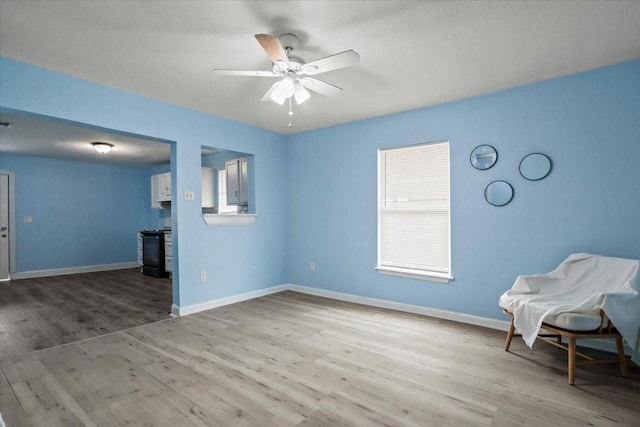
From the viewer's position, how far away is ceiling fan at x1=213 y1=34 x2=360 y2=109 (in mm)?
2027

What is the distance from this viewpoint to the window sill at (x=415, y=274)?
3639 mm

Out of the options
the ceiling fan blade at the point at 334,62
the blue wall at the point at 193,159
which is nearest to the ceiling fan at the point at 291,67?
the ceiling fan blade at the point at 334,62

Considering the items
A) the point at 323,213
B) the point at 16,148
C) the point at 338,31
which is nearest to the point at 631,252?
the point at 338,31

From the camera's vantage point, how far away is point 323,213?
185 inches

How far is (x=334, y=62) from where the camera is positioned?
85.1 inches

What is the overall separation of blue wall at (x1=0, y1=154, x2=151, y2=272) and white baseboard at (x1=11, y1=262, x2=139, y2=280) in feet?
0.25

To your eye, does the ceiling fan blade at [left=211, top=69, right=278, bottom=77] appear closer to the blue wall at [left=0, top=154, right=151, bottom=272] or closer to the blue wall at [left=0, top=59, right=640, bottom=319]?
the blue wall at [left=0, top=59, right=640, bottom=319]

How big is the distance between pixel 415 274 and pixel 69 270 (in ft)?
23.2

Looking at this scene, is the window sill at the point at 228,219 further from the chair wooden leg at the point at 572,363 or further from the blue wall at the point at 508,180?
the chair wooden leg at the point at 572,363

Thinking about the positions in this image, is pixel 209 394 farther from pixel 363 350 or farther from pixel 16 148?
pixel 16 148

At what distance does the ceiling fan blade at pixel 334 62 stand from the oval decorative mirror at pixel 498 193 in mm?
2052

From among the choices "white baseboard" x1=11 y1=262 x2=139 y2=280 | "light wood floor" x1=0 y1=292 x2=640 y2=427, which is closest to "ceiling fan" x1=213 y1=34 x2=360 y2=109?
"light wood floor" x1=0 y1=292 x2=640 y2=427

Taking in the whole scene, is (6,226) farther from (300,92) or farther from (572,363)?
(572,363)

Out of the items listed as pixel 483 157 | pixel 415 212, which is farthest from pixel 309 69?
pixel 415 212
